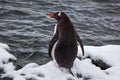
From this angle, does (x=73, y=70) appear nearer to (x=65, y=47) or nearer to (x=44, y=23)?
(x=65, y=47)

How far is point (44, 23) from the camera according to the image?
9695 mm

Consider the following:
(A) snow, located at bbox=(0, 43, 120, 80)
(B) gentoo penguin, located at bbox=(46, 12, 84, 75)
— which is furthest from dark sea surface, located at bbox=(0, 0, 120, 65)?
(B) gentoo penguin, located at bbox=(46, 12, 84, 75)

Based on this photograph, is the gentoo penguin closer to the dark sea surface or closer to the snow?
the snow

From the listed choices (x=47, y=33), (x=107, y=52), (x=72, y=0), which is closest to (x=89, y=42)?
(x=47, y=33)

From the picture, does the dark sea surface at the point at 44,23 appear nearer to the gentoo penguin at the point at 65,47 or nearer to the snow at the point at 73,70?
the snow at the point at 73,70

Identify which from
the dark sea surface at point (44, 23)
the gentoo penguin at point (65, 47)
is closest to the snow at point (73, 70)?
the gentoo penguin at point (65, 47)

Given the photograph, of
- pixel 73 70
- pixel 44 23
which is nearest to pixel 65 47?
pixel 73 70

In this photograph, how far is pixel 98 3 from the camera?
11820 mm

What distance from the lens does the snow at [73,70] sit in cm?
583

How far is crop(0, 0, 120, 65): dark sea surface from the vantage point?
8070mm

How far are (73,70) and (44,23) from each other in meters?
3.76

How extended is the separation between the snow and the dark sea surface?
81 centimetres

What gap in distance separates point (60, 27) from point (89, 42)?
99.9 inches

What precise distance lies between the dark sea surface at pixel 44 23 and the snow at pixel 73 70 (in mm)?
813
